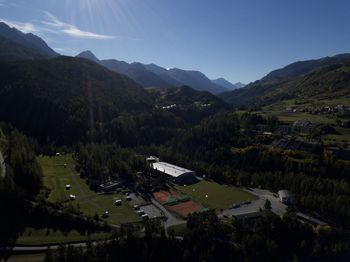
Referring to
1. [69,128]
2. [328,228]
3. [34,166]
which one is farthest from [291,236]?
[69,128]

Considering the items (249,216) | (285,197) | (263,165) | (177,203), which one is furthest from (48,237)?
(263,165)

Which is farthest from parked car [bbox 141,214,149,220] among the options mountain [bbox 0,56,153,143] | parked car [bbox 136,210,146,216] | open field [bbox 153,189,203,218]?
mountain [bbox 0,56,153,143]

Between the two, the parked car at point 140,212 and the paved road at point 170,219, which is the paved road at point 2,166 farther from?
the paved road at point 170,219

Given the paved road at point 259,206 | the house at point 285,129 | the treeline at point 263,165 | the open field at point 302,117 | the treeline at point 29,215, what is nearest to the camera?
the treeline at point 29,215

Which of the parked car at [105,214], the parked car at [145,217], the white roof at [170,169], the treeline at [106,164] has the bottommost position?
the parked car at [145,217]

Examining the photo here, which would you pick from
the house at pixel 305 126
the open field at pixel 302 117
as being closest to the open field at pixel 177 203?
the house at pixel 305 126

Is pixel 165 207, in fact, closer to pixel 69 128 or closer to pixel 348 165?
pixel 348 165
